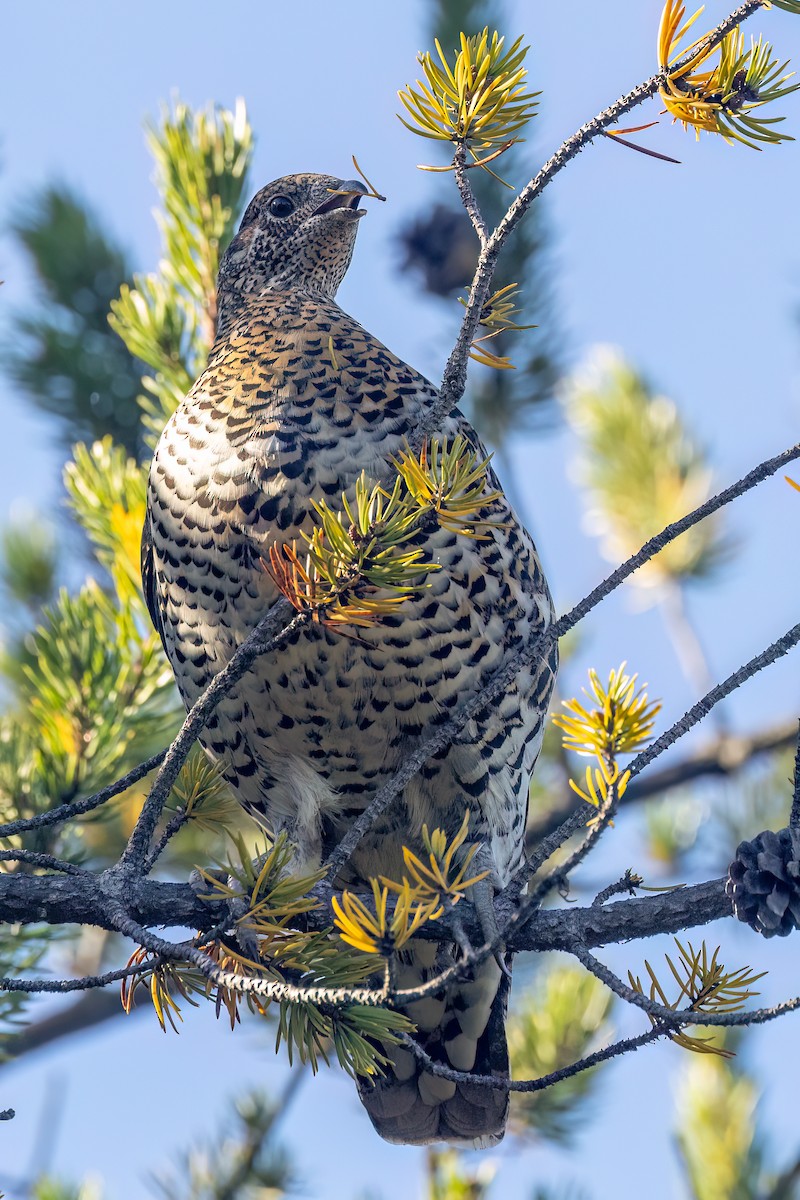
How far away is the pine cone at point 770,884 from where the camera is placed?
1.95m

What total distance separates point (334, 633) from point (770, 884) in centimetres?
94

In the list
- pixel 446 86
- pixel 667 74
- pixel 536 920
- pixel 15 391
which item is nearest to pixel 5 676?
pixel 15 391

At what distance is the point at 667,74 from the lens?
179 centimetres

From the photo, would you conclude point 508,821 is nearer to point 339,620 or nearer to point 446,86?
point 339,620

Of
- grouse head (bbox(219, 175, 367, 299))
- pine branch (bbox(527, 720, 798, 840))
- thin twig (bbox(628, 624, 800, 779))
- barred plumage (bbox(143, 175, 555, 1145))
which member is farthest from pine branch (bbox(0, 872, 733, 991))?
grouse head (bbox(219, 175, 367, 299))

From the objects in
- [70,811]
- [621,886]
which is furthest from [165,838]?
[621,886]

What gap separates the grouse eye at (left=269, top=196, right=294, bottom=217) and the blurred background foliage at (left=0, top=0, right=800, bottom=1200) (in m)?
0.22

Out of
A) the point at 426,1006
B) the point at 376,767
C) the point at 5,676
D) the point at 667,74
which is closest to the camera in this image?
the point at 667,74

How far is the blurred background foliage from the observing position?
2.82 meters

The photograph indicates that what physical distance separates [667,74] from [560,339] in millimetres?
2259

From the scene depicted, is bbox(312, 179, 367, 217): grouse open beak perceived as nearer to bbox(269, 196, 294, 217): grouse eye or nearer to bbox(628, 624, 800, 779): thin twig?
bbox(269, 196, 294, 217): grouse eye

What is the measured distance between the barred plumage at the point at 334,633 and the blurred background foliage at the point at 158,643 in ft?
0.62

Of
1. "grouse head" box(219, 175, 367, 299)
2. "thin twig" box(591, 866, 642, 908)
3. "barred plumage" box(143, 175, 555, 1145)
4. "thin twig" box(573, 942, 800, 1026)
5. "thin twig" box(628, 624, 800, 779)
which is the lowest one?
"thin twig" box(573, 942, 800, 1026)

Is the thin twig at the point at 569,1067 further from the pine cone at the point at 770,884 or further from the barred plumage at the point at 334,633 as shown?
the barred plumage at the point at 334,633
